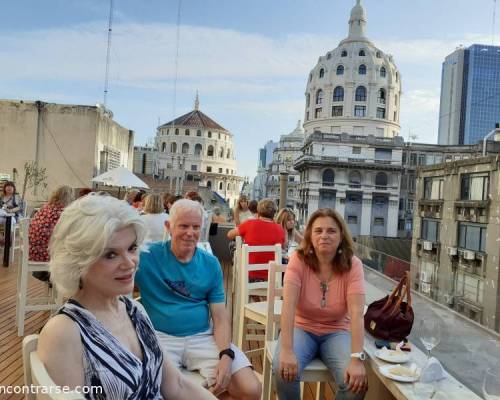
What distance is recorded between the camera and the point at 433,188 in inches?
1161

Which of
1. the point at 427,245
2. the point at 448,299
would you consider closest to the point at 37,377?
the point at 448,299

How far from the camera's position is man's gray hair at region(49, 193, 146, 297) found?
1376mm

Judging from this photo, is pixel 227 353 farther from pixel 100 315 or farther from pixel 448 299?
pixel 448 299

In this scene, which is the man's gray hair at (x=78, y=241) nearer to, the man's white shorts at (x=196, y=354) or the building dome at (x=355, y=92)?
the man's white shorts at (x=196, y=354)

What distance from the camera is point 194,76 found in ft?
87.2

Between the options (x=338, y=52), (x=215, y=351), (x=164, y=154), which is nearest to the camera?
(x=215, y=351)

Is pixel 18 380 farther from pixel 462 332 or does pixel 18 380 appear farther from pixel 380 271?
pixel 380 271

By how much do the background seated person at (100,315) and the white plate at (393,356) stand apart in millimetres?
1150

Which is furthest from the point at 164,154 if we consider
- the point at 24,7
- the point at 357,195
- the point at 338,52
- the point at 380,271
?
the point at 380,271

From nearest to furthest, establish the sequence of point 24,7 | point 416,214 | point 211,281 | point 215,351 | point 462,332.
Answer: point 215,351 < point 211,281 < point 462,332 < point 24,7 < point 416,214

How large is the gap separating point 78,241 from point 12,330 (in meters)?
3.23

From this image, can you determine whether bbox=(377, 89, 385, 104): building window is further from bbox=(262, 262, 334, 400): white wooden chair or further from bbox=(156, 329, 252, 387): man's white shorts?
bbox=(156, 329, 252, 387): man's white shorts

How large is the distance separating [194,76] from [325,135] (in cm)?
3095

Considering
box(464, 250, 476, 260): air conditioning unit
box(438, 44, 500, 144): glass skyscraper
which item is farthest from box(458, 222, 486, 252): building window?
box(438, 44, 500, 144): glass skyscraper
